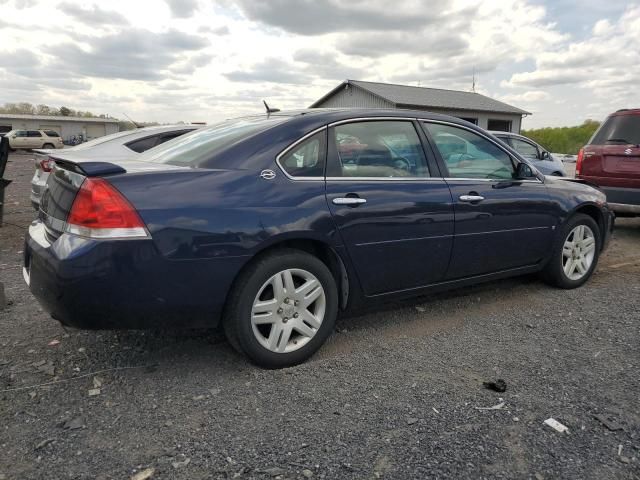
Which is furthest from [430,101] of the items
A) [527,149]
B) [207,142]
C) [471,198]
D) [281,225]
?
[281,225]

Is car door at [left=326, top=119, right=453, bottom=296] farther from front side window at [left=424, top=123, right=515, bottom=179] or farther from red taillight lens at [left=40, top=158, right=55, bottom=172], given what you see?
red taillight lens at [left=40, top=158, right=55, bottom=172]

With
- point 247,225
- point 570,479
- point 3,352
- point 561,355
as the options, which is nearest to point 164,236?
point 247,225

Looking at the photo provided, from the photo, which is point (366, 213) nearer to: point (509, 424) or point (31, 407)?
point (509, 424)

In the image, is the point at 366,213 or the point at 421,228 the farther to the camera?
the point at 421,228

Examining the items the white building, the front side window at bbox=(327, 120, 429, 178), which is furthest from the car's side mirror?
the white building

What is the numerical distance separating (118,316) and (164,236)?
19.0 inches

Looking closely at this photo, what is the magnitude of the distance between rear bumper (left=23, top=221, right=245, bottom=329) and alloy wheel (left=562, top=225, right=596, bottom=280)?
10.7ft

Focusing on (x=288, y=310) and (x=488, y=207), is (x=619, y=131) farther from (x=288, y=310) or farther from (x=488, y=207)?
(x=288, y=310)

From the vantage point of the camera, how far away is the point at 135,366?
3.15 meters

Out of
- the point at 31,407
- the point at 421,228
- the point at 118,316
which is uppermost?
the point at 421,228

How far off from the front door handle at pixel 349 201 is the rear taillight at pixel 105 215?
1.16 m

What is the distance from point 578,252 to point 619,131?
3.18 meters

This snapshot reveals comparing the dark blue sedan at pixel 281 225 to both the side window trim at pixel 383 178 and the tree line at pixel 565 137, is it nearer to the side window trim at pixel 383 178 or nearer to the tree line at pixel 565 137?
the side window trim at pixel 383 178


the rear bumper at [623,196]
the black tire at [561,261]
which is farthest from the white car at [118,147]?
the rear bumper at [623,196]
